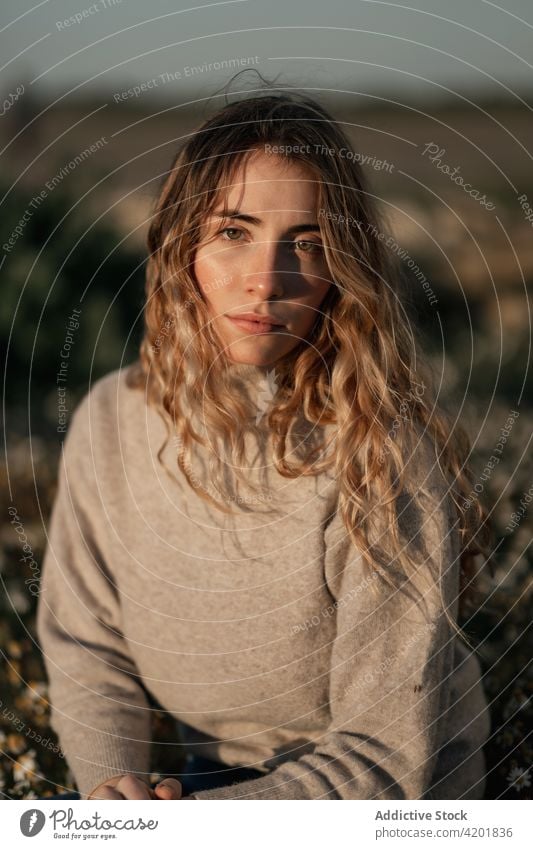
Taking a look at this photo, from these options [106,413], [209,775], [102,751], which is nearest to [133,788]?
[102,751]

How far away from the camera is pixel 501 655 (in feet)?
8.69

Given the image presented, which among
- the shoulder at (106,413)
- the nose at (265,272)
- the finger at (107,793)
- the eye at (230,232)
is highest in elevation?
the eye at (230,232)

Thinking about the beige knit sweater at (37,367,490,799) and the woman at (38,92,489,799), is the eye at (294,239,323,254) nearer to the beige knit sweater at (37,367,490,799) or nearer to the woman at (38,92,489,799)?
the woman at (38,92,489,799)

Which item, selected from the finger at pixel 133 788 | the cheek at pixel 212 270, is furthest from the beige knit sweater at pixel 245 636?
the cheek at pixel 212 270

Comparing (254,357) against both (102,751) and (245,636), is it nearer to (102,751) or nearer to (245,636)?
(245,636)

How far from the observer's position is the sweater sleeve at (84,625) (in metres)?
2.19

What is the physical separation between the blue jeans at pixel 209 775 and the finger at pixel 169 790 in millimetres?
220

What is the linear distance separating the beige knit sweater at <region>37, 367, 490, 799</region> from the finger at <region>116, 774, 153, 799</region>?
106 mm

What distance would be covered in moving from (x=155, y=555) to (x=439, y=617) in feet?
2.22

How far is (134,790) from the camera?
1.95 meters

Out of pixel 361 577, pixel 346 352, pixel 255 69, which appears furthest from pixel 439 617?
pixel 255 69

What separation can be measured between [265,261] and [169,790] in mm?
1100

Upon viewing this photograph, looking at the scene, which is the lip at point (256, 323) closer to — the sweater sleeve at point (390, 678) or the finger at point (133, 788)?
the sweater sleeve at point (390, 678)

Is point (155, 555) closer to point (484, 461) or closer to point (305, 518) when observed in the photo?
point (305, 518)
